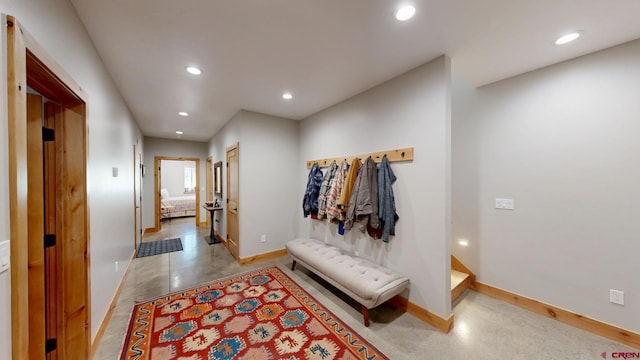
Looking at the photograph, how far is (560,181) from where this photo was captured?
2189 millimetres

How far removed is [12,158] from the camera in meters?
0.87

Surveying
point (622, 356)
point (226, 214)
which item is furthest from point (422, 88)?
point (226, 214)

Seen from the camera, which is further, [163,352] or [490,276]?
[490,276]

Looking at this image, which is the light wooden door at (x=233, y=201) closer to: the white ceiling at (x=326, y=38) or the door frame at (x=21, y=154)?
the white ceiling at (x=326, y=38)

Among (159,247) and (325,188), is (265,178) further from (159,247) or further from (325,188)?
(159,247)

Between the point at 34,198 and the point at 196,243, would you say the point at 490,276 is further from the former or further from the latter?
the point at 196,243

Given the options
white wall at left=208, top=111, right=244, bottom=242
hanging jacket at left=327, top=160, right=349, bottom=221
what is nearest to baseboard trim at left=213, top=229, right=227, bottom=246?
white wall at left=208, top=111, right=244, bottom=242

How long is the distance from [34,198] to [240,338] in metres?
1.74

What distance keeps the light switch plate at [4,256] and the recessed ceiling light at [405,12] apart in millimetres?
2349

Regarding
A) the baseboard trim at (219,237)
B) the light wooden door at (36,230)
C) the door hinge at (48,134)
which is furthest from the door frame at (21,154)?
the baseboard trim at (219,237)

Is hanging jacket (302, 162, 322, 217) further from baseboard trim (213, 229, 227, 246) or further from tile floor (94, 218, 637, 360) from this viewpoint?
baseboard trim (213, 229, 227, 246)

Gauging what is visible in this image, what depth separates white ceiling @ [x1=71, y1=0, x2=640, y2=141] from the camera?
150 centimetres

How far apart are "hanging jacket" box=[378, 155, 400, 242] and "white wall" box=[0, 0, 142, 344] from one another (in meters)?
2.48

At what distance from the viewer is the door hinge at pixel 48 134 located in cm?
148
